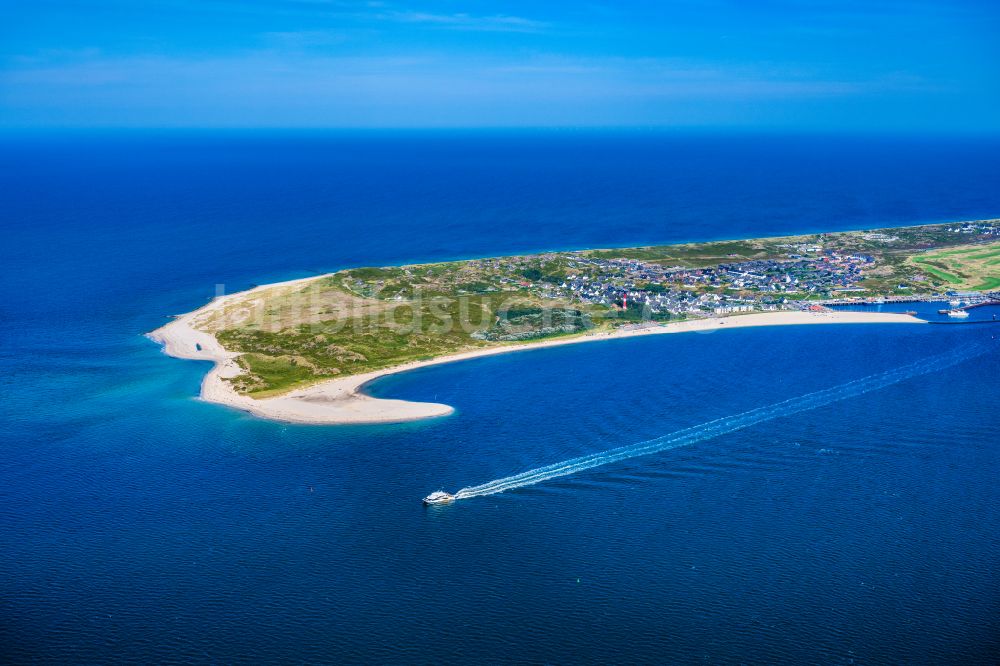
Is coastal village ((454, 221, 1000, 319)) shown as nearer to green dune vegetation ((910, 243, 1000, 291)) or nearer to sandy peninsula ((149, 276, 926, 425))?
green dune vegetation ((910, 243, 1000, 291))

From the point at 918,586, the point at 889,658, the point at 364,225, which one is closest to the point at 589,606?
the point at 889,658

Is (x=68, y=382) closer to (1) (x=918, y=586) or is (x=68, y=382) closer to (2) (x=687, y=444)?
(2) (x=687, y=444)

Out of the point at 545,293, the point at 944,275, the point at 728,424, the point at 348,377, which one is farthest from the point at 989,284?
the point at 348,377

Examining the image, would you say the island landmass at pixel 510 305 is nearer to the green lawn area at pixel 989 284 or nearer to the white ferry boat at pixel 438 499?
the green lawn area at pixel 989 284

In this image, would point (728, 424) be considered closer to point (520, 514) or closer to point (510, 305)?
point (520, 514)

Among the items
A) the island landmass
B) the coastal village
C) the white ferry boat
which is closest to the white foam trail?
the white ferry boat
